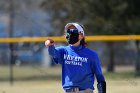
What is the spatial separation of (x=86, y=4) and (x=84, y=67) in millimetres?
19177

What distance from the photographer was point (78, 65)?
20.7ft

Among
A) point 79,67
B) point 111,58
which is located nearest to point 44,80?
point 111,58

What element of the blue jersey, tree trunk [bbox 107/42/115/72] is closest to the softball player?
the blue jersey

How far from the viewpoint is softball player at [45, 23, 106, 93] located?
20.6 ft

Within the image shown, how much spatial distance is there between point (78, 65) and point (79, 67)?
29 mm

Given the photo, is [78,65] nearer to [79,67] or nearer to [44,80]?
[79,67]

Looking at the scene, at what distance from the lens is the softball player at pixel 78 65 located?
20.6 feet

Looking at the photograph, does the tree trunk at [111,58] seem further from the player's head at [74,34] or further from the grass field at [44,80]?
the player's head at [74,34]

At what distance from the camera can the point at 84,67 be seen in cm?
632

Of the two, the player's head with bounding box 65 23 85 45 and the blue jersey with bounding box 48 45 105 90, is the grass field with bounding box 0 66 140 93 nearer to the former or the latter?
the blue jersey with bounding box 48 45 105 90

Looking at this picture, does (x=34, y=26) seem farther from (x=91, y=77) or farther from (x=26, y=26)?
(x=91, y=77)

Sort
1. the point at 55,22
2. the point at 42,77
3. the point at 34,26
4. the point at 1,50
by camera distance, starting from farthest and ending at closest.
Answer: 1. the point at 34,26
2. the point at 55,22
3. the point at 1,50
4. the point at 42,77

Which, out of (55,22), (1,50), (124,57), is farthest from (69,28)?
(55,22)

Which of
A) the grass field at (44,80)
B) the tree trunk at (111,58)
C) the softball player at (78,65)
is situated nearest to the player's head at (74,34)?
the softball player at (78,65)
